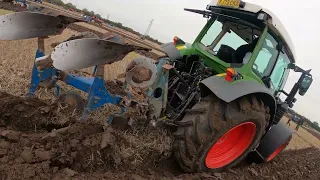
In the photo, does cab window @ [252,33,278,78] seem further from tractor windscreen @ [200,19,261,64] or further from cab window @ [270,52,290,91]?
tractor windscreen @ [200,19,261,64]

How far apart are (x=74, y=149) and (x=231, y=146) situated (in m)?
2.00

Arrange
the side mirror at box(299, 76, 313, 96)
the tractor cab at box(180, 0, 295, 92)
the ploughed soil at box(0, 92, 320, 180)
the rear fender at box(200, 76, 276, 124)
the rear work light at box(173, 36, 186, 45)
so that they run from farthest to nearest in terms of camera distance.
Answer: the rear work light at box(173, 36, 186, 45) → the side mirror at box(299, 76, 313, 96) → the tractor cab at box(180, 0, 295, 92) → the rear fender at box(200, 76, 276, 124) → the ploughed soil at box(0, 92, 320, 180)

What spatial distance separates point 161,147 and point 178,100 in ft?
2.56

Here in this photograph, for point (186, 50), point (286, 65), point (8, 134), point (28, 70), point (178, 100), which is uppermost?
point (286, 65)

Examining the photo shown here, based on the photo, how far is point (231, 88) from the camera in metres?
3.48

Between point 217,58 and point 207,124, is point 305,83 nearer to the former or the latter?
point 217,58

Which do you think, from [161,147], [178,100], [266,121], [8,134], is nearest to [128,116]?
[161,147]

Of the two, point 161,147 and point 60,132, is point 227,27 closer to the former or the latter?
point 161,147

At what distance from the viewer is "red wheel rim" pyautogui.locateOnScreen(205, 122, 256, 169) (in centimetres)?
406

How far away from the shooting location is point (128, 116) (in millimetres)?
3840

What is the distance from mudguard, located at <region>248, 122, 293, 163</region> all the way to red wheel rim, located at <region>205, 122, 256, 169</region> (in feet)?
2.77

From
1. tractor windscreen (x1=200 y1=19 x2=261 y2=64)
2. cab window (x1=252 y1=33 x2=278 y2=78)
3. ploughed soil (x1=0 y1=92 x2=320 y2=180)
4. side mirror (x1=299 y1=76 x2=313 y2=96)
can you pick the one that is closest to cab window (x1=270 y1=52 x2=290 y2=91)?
cab window (x1=252 y1=33 x2=278 y2=78)

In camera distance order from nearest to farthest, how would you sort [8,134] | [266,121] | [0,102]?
[8,134] < [0,102] < [266,121]

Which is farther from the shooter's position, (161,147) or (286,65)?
(286,65)
